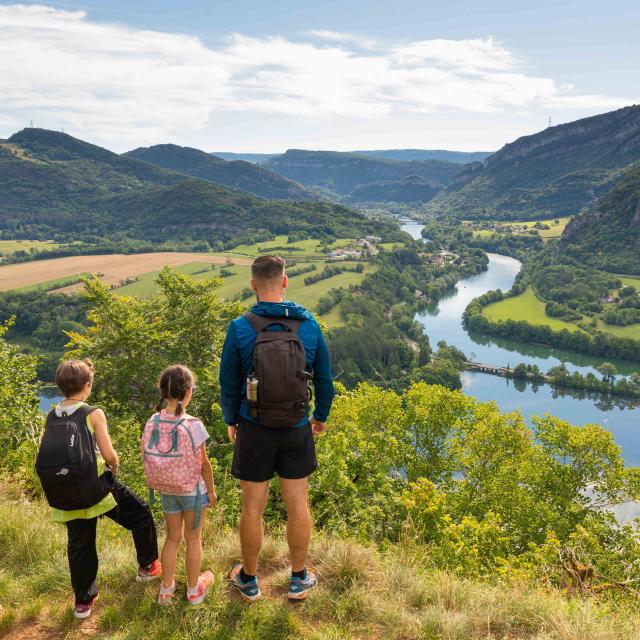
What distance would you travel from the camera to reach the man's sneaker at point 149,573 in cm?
424

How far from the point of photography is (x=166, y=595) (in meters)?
3.91

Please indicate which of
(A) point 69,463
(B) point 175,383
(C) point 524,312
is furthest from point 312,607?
(C) point 524,312

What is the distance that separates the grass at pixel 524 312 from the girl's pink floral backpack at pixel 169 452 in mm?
102579

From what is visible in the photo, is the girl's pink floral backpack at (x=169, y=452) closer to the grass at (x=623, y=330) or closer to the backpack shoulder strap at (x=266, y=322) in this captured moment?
the backpack shoulder strap at (x=266, y=322)

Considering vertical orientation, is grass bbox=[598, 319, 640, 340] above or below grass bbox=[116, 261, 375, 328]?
below

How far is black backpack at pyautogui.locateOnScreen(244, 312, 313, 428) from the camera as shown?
353cm

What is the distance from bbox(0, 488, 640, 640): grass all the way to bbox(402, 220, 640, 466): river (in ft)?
164

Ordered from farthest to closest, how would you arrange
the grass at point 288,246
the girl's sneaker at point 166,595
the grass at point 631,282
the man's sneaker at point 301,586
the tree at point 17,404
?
the grass at point 288,246
the grass at point 631,282
the tree at point 17,404
the man's sneaker at point 301,586
the girl's sneaker at point 166,595

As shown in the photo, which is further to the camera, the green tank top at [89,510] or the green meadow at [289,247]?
the green meadow at [289,247]

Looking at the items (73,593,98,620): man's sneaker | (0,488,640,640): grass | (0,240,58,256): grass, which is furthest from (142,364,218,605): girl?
(0,240,58,256): grass

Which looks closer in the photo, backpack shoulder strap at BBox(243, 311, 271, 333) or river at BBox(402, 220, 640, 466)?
backpack shoulder strap at BBox(243, 311, 271, 333)

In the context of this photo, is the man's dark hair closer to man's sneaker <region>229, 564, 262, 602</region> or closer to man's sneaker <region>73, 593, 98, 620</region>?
man's sneaker <region>229, 564, 262, 602</region>

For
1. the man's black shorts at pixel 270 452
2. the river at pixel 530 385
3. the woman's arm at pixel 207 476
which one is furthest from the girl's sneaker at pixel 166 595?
the river at pixel 530 385

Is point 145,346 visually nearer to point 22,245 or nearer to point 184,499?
point 184,499
